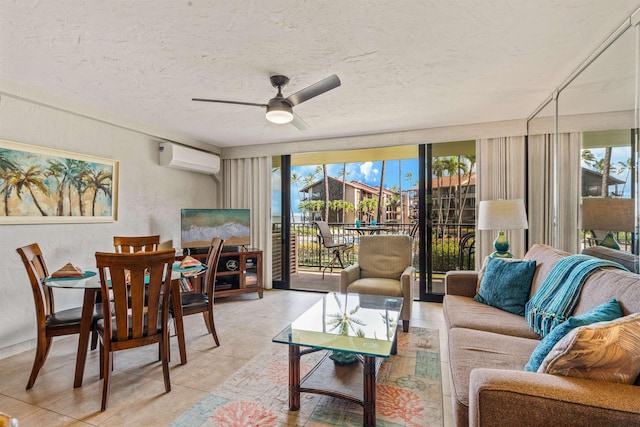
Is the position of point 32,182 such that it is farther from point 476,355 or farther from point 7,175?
point 476,355

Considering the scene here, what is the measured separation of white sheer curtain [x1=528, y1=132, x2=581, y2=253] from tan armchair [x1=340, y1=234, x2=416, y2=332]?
1.44 meters

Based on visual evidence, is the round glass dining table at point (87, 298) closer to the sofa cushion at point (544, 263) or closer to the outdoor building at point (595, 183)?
the sofa cushion at point (544, 263)

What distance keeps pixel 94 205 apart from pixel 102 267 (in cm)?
182

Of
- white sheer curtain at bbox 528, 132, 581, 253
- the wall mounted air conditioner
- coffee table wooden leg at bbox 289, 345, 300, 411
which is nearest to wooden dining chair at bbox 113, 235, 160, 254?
the wall mounted air conditioner

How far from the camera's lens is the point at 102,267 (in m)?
1.87

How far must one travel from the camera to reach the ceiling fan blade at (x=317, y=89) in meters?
2.12

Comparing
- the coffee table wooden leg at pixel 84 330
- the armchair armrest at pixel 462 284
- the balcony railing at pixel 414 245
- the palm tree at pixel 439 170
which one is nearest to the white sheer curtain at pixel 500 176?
the balcony railing at pixel 414 245

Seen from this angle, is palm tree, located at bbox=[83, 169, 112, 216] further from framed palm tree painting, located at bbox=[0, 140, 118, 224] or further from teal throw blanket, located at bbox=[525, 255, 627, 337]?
teal throw blanket, located at bbox=[525, 255, 627, 337]

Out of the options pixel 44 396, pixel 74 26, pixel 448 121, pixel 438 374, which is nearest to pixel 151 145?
pixel 74 26

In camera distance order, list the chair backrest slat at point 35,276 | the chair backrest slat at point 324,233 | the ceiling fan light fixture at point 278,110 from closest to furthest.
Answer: the chair backrest slat at point 35,276 < the ceiling fan light fixture at point 278,110 < the chair backrest slat at point 324,233

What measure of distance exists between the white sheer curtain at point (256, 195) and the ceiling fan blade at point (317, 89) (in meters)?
2.56

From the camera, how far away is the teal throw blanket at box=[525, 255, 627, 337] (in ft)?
5.52

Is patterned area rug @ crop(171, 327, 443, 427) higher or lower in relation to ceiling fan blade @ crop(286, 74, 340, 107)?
lower

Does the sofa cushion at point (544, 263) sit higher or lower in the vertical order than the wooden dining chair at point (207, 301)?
higher
